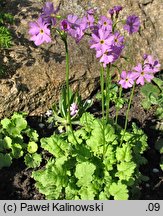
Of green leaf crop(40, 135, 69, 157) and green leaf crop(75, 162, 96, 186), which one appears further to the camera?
green leaf crop(40, 135, 69, 157)

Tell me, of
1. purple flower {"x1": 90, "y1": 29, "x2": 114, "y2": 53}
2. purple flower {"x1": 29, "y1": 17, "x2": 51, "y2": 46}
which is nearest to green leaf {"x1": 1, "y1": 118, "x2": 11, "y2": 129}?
purple flower {"x1": 29, "y1": 17, "x2": 51, "y2": 46}

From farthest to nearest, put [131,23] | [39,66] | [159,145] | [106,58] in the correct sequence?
[39,66] < [159,145] < [131,23] < [106,58]

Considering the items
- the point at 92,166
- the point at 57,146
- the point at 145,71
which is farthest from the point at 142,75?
the point at 57,146

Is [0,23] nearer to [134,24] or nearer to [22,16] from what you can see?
[22,16]

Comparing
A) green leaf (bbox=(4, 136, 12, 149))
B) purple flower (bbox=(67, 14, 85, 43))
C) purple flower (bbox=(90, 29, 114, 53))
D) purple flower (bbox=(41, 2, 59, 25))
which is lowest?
green leaf (bbox=(4, 136, 12, 149))

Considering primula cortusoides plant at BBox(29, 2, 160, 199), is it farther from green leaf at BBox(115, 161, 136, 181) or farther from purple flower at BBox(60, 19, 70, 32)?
purple flower at BBox(60, 19, 70, 32)

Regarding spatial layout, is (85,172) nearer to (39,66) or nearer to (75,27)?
(75,27)

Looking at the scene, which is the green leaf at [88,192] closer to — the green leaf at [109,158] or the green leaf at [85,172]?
the green leaf at [85,172]
